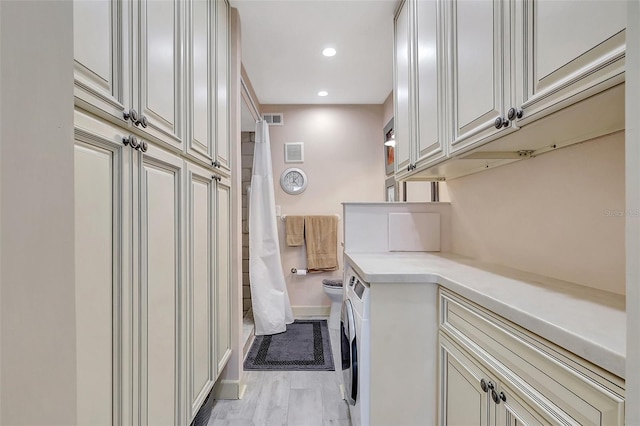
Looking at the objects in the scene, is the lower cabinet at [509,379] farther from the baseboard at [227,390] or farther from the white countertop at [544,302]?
the baseboard at [227,390]

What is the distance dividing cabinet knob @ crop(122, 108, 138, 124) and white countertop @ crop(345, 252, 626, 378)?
948 mm

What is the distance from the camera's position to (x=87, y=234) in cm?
72

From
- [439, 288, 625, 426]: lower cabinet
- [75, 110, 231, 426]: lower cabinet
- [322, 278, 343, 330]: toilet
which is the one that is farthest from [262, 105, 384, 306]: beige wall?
[439, 288, 625, 426]: lower cabinet

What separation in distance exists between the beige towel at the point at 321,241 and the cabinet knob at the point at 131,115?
102 inches

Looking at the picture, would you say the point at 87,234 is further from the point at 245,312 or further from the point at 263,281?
the point at 245,312

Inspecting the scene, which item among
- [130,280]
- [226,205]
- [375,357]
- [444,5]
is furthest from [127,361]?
[444,5]

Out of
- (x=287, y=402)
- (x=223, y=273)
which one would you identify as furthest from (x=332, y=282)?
(x=223, y=273)

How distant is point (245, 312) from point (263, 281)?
0.82 m

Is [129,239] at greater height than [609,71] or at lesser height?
lesser

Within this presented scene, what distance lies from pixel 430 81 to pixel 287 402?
6.54ft

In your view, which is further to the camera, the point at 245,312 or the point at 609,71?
the point at 245,312

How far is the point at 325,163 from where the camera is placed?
139 inches

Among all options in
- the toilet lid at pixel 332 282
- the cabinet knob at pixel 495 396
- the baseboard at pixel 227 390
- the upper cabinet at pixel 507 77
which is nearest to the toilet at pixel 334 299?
the toilet lid at pixel 332 282

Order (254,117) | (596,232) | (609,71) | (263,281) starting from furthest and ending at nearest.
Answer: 1. (254,117)
2. (263,281)
3. (596,232)
4. (609,71)
